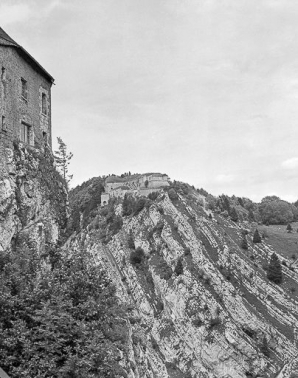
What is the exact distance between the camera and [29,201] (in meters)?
21.8

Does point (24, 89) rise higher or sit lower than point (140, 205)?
lower

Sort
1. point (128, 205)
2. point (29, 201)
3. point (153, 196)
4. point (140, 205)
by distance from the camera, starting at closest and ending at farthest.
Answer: point (29, 201), point (140, 205), point (153, 196), point (128, 205)

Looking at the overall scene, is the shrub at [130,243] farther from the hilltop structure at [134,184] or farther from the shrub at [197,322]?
the shrub at [197,322]

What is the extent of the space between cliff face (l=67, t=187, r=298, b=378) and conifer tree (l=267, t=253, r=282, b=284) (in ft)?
3.87

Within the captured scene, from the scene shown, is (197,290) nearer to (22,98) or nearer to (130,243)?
(130,243)

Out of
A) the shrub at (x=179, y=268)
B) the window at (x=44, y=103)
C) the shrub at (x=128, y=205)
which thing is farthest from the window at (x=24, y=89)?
the shrub at (x=128, y=205)

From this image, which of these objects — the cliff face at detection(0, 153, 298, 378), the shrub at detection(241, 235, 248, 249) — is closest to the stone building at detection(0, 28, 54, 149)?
the cliff face at detection(0, 153, 298, 378)

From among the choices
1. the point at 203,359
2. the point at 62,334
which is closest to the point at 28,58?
the point at 62,334

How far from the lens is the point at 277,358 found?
67625 mm

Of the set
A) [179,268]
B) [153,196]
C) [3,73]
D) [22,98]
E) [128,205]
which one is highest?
[153,196]

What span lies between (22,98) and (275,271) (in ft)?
217

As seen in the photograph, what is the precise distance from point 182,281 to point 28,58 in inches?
2404

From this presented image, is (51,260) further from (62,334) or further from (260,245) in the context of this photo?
(260,245)

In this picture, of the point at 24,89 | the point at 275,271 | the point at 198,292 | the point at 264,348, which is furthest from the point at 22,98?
the point at 275,271
